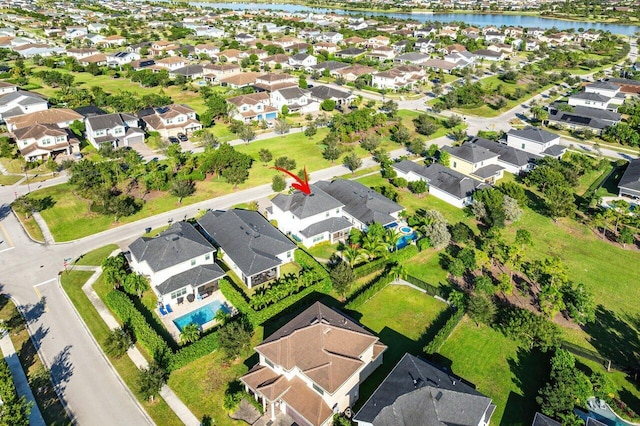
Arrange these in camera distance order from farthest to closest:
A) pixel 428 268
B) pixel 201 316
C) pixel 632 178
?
pixel 632 178 → pixel 428 268 → pixel 201 316

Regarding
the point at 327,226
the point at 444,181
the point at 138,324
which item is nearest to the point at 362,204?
the point at 327,226

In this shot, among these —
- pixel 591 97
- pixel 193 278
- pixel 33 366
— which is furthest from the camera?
pixel 591 97

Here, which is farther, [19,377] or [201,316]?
[201,316]

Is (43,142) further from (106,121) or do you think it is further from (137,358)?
(137,358)

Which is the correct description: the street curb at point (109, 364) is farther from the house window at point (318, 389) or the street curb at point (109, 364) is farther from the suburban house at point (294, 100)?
the suburban house at point (294, 100)

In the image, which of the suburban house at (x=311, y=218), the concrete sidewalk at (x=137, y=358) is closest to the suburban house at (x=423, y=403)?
the concrete sidewalk at (x=137, y=358)
